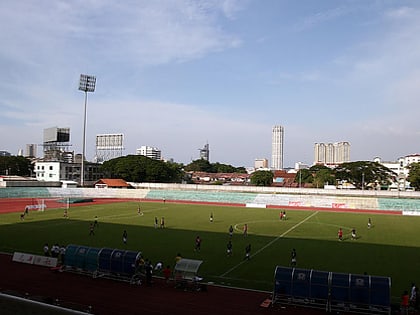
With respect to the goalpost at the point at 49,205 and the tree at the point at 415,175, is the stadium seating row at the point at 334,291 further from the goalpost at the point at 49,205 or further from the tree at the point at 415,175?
the tree at the point at 415,175

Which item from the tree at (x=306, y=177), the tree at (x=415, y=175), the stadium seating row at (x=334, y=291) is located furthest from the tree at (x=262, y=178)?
the stadium seating row at (x=334, y=291)

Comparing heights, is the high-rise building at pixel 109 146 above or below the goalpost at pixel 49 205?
above

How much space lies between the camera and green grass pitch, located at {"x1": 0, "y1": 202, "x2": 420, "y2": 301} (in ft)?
85.8

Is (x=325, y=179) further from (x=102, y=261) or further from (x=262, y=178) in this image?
(x=102, y=261)

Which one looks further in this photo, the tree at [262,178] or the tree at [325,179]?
the tree at [262,178]

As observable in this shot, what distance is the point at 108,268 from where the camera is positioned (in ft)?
76.0

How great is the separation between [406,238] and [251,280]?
23691 millimetres

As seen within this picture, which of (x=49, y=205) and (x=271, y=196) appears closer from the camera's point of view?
(x=49, y=205)

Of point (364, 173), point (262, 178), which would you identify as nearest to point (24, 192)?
point (262, 178)

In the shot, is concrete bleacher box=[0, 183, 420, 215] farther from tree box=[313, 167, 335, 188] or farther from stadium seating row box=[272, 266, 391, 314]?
stadium seating row box=[272, 266, 391, 314]

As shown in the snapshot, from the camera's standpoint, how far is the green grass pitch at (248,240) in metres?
26.1

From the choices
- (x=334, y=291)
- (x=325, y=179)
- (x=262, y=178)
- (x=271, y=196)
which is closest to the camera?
(x=334, y=291)

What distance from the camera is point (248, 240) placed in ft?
122

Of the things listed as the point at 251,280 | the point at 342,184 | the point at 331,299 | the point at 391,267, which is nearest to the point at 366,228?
the point at 391,267
